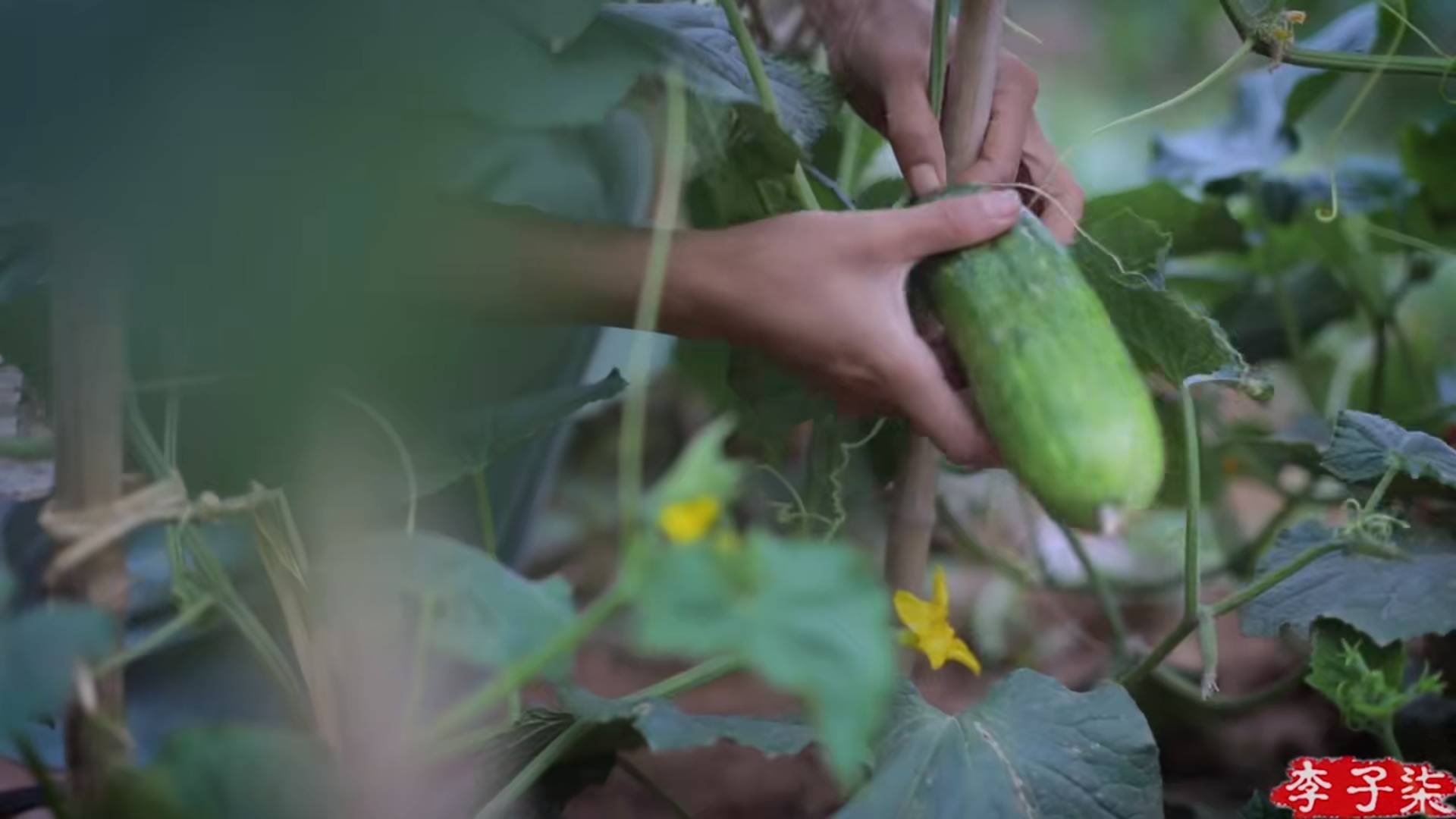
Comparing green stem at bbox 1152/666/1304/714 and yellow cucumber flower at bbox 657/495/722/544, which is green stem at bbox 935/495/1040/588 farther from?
yellow cucumber flower at bbox 657/495/722/544

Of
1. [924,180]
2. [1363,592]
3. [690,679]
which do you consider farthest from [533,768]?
[1363,592]

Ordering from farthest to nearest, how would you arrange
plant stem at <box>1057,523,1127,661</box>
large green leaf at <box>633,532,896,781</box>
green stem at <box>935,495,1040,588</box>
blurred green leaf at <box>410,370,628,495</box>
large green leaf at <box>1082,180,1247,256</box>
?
1. green stem at <box>935,495,1040,588</box>
2. plant stem at <box>1057,523,1127,661</box>
3. large green leaf at <box>1082,180,1247,256</box>
4. blurred green leaf at <box>410,370,628,495</box>
5. large green leaf at <box>633,532,896,781</box>

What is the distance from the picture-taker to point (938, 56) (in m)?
0.89

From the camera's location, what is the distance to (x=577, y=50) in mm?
739

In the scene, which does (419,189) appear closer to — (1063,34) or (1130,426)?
(1130,426)

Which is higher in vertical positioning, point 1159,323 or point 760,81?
point 760,81

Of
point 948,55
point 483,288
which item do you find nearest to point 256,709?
point 483,288

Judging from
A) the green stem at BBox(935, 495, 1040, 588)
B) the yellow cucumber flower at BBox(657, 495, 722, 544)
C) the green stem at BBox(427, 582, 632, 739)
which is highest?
the yellow cucumber flower at BBox(657, 495, 722, 544)

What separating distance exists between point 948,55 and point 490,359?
1.79 feet

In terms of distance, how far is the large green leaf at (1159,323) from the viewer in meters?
0.89

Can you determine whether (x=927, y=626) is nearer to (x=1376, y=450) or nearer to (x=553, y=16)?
(x=1376, y=450)

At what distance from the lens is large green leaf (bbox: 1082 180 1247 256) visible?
112 centimetres

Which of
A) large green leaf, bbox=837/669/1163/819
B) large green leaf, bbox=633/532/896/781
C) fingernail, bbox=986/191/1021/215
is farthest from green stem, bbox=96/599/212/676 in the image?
fingernail, bbox=986/191/1021/215

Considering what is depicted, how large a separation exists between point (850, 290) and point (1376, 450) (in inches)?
17.0
